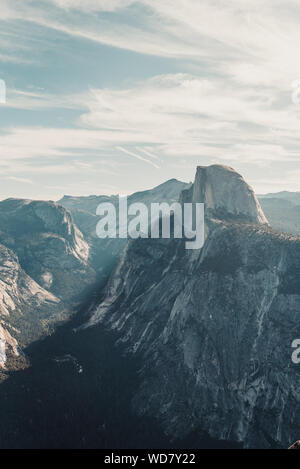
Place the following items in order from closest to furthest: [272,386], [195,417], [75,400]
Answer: [272,386]
[195,417]
[75,400]

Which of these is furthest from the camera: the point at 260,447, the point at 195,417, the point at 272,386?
the point at 195,417

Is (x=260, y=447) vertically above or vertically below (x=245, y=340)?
below

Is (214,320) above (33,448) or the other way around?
above
